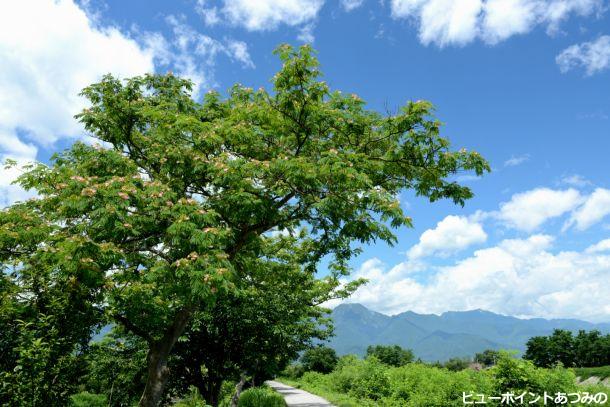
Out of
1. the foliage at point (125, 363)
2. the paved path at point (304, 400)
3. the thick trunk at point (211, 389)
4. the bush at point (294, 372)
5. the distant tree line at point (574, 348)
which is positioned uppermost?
the distant tree line at point (574, 348)

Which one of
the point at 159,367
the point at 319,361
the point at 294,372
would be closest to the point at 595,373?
the point at 319,361

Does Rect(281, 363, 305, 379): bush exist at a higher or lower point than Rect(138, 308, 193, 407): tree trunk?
lower

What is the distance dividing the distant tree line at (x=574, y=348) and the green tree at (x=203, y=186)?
9754cm

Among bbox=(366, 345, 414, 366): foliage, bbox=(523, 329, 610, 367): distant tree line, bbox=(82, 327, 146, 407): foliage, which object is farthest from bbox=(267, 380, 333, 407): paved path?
bbox=(523, 329, 610, 367): distant tree line

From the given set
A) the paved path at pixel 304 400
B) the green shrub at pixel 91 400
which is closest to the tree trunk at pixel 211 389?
the green shrub at pixel 91 400

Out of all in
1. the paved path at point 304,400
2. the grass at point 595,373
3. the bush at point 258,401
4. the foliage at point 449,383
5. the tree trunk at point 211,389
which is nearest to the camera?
the foliage at point 449,383

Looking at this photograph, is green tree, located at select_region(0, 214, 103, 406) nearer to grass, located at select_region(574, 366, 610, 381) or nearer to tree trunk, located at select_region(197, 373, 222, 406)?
tree trunk, located at select_region(197, 373, 222, 406)

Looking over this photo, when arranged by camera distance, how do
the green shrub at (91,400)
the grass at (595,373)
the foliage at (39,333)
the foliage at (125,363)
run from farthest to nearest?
the grass at (595,373)
the green shrub at (91,400)
the foliage at (125,363)
the foliage at (39,333)

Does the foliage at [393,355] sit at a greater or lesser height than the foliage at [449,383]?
greater

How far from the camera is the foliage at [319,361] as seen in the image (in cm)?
7681

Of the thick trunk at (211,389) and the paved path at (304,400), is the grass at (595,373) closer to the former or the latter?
the paved path at (304,400)

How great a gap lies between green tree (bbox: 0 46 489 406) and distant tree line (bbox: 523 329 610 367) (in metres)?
97.5

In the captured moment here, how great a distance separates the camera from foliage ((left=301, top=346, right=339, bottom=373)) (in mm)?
76812

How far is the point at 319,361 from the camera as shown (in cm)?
7712
